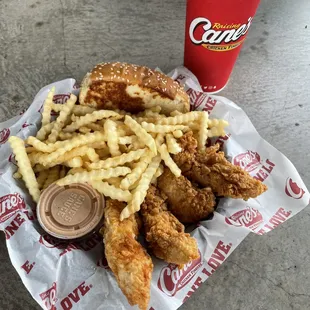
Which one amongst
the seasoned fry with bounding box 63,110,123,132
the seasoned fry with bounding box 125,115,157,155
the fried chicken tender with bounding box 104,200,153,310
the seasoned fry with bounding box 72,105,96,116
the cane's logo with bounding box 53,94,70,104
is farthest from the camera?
the cane's logo with bounding box 53,94,70,104

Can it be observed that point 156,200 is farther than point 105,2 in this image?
No

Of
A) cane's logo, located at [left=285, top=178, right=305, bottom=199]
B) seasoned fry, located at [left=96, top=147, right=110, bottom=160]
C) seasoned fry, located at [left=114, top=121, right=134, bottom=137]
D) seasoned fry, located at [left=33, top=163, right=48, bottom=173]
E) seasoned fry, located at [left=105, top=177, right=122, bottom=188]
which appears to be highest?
seasoned fry, located at [left=114, top=121, right=134, bottom=137]

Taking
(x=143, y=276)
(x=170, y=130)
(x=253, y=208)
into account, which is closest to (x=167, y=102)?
(x=170, y=130)

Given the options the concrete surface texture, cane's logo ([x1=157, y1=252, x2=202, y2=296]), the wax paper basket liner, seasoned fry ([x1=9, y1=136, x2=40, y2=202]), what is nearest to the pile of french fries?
seasoned fry ([x1=9, y1=136, x2=40, y2=202])

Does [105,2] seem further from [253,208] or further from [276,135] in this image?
[253,208]

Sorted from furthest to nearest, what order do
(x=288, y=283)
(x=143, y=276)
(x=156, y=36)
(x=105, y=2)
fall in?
(x=105, y=2) → (x=156, y=36) → (x=288, y=283) → (x=143, y=276)

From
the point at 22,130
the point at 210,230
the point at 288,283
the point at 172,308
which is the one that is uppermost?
the point at 22,130

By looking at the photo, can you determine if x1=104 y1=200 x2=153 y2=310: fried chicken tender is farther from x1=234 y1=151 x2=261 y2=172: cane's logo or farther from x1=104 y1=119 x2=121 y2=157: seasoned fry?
x1=234 y1=151 x2=261 y2=172: cane's logo
